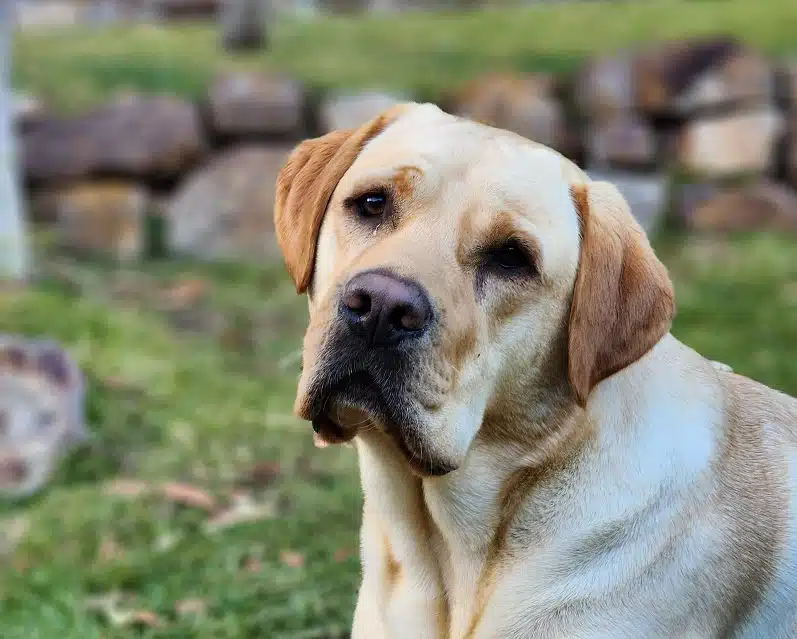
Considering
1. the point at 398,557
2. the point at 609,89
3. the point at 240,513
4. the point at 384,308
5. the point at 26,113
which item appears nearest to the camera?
the point at 384,308

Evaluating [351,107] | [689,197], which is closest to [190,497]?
[351,107]

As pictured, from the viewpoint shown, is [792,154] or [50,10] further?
[50,10]

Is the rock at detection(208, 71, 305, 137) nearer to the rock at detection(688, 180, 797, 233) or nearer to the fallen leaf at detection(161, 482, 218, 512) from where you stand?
the rock at detection(688, 180, 797, 233)

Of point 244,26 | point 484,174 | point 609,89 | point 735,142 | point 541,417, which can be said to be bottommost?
point 735,142

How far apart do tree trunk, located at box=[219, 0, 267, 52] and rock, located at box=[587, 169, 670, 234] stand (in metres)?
3.81

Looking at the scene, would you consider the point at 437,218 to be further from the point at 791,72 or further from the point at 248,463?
the point at 791,72

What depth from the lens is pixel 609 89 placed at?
9.27 metres

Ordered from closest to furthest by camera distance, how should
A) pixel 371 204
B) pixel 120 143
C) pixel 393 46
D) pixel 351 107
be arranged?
pixel 371 204
pixel 120 143
pixel 351 107
pixel 393 46

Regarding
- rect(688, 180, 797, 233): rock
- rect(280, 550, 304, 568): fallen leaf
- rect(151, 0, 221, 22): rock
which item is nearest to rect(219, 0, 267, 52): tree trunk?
rect(151, 0, 221, 22): rock

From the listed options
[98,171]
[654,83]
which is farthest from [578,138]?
[98,171]

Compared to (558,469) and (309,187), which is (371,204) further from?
(558,469)

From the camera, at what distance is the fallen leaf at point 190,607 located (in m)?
3.89

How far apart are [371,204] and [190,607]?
2.08m

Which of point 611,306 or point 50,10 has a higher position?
point 611,306
